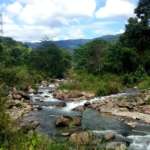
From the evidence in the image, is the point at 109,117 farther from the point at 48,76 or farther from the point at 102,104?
the point at 48,76

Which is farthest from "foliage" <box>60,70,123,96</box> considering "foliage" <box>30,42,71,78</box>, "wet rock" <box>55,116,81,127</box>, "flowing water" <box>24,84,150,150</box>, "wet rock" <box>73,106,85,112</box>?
"foliage" <box>30,42,71,78</box>

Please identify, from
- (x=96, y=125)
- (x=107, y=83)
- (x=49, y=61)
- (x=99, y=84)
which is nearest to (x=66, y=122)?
(x=96, y=125)

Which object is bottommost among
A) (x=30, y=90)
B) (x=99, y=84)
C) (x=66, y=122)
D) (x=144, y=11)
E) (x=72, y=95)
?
Result: (x=30, y=90)

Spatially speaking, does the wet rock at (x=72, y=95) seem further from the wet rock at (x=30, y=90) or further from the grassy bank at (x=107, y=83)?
the wet rock at (x=30, y=90)

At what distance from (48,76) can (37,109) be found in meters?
57.8

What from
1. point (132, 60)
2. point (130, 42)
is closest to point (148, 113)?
point (132, 60)

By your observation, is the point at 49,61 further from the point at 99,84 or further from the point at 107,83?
the point at 107,83

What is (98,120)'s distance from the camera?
3422 cm

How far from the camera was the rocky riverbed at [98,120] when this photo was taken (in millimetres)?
24409

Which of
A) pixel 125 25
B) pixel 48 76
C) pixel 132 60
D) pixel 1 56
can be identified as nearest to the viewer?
pixel 132 60

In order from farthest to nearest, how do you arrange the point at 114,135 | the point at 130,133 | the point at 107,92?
the point at 107,92
the point at 130,133
the point at 114,135

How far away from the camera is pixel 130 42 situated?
69062 mm

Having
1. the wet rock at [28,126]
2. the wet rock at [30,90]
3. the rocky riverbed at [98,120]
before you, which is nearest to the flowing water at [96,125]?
the rocky riverbed at [98,120]

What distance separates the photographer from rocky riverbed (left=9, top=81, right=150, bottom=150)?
961 inches
